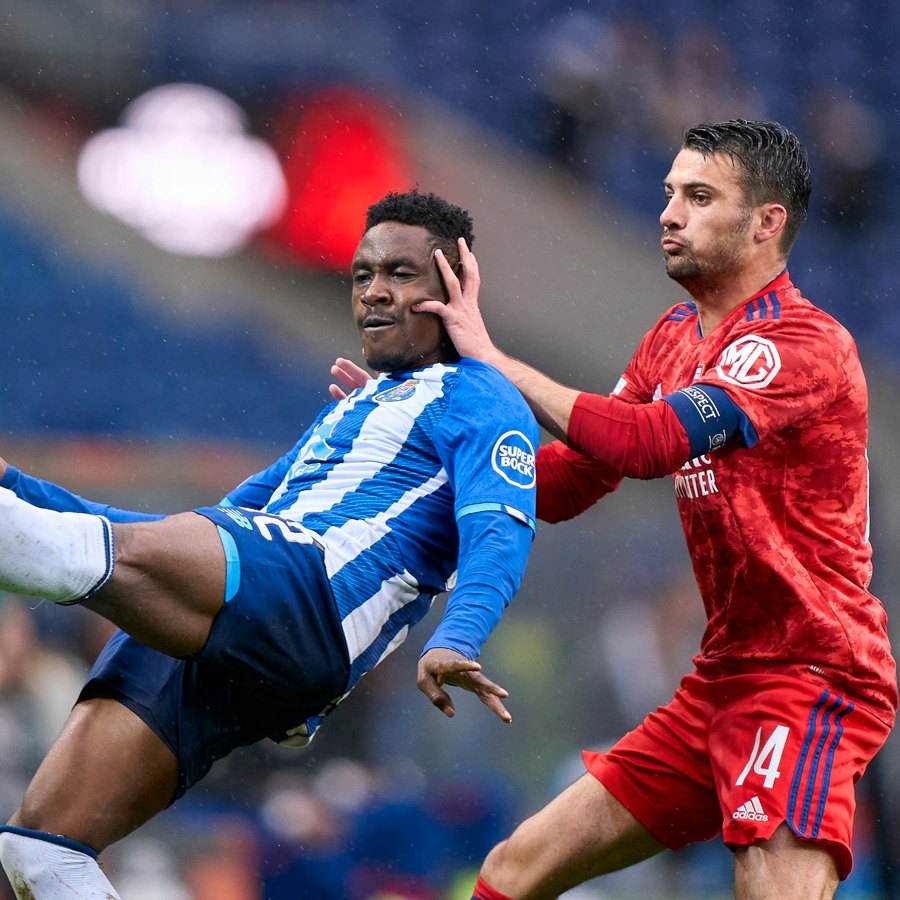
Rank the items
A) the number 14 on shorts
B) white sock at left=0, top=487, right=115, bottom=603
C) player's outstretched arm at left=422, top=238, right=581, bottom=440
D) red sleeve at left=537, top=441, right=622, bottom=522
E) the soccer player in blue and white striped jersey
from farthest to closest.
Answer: red sleeve at left=537, top=441, right=622, bottom=522, player's outstretched arm at left=422, top=238, right=581, bottom=440, the number 14 on shorts, the soccer player in blue and white striped jersey, white sock at left=0, top=487, right=115, bottom=603

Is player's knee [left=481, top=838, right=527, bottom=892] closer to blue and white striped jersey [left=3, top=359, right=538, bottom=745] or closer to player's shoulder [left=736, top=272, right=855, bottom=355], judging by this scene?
blue and white striped jersey [left=3, top=359, right=538, bottom=745]

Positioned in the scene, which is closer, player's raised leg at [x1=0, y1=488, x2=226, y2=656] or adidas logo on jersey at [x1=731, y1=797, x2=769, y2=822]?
player's raised leg at [x1=0, y1=488, x2=226, y2=656]

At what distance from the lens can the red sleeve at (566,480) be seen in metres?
3.44

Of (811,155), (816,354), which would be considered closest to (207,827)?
(816,354)

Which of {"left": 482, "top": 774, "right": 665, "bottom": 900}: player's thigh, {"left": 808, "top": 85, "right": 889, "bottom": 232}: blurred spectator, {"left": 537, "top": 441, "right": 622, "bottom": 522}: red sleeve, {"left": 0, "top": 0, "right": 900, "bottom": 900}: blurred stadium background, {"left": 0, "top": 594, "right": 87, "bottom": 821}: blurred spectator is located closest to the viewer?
{"left": 482, "top": 774, "right": 665, "bottom": 900}: player's thigh

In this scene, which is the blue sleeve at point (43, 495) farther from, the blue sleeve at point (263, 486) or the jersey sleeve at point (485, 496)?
the jersey sleeve at point (485, 496)

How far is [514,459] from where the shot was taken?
9.07 feet

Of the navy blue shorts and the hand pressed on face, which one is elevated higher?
the hand pressed on face

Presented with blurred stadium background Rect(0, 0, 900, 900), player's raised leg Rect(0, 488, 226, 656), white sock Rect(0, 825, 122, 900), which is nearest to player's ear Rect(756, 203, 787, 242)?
player's raised leg Rect(0, 488, 226, 656)

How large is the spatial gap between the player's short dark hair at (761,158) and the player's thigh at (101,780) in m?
1.80

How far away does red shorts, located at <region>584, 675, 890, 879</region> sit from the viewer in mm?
2809

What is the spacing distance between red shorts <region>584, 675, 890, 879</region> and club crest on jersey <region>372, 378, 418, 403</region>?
91 centimetres

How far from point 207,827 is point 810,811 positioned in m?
3.29

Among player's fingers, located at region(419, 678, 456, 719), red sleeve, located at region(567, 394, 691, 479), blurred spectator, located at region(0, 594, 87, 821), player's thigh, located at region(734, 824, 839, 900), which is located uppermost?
red sleeve, located at region(567, 394, 691, 479)
